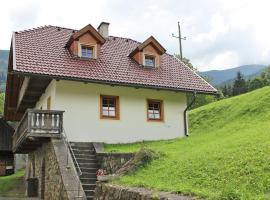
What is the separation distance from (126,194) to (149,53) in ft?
43.8

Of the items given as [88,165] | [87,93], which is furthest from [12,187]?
[88,165]

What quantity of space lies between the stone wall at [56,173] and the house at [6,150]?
14517mm

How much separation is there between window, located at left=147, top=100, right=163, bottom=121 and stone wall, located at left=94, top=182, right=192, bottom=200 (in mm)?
8843

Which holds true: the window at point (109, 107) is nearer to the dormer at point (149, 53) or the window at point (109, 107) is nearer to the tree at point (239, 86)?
the dormer at point (149, 53)

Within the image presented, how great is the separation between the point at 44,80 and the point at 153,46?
6265 millimetres

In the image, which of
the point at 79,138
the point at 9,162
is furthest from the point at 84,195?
the point at 9,162

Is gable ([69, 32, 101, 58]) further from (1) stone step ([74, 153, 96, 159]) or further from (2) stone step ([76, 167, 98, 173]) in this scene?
(2) stone step ([76, 167, 98, 173])

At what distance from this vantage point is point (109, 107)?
63.7 feet

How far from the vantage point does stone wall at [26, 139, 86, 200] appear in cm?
1312

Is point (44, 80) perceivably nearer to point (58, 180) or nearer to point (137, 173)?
point (58, 180)

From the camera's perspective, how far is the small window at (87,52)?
802 inches

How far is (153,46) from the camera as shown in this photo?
2217 centimetres

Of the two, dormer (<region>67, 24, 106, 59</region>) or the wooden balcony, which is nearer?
the wooden balcony

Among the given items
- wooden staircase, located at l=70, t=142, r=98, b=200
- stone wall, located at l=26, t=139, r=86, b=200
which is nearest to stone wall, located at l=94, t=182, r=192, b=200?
stone wall, located at l=26, t=139, r=86, b=200
